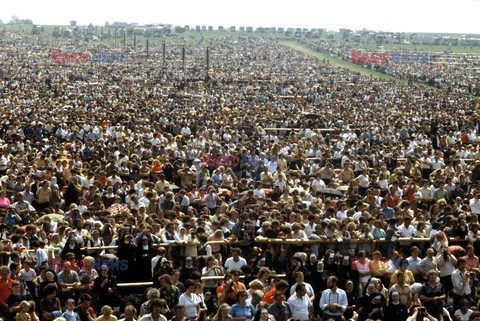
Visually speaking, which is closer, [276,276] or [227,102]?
[276,276]

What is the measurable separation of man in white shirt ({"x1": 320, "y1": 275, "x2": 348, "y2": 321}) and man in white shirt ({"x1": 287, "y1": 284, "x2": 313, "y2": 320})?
0.34 metres

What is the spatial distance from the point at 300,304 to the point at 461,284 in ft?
9.95

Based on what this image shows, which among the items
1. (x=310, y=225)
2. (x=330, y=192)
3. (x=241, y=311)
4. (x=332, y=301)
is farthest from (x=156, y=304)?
(x=330, y=192)

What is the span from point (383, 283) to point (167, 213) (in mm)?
4302

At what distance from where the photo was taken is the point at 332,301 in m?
13.2

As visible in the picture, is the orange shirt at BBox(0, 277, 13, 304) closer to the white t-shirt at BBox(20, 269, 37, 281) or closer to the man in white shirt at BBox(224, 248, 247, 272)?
the white t-shirt at BBox(20, 269, 37, 281)

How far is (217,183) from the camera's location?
2127 centimetres

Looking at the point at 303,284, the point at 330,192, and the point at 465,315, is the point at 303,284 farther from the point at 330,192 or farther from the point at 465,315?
the point at 330,192

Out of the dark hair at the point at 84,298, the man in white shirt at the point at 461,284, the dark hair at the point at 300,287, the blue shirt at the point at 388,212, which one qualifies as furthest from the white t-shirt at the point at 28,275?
the blue shirt at the point at 388,212

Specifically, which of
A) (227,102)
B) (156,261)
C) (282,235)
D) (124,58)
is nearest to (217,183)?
(282,235)

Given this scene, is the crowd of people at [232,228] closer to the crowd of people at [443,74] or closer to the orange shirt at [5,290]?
the orange shirt at [5,290]

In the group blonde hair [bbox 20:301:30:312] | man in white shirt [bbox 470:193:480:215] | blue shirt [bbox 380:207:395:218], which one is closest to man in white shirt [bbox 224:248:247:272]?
blonde hair [bbox 20:301:30:312]

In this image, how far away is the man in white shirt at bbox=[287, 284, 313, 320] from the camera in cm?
1287

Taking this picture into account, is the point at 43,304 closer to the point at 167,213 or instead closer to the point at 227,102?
the point at 167,213
